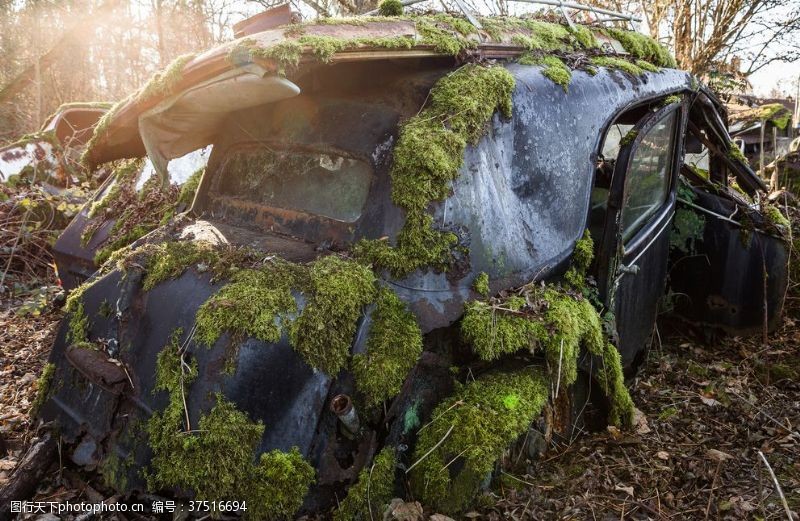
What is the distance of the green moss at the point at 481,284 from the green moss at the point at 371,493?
730mm

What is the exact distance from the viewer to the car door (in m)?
2.73

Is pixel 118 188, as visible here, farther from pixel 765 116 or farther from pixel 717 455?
pixel 765 116

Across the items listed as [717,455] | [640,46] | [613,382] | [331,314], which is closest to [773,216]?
[640,46]

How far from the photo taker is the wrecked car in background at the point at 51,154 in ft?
21.9

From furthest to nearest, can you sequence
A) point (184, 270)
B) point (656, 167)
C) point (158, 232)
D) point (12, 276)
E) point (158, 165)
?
point (12, 276)
point (656, 167)
point (158, 232)
point (158, 165)
point (184, 270)

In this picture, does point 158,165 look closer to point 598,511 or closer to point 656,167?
point 598,511

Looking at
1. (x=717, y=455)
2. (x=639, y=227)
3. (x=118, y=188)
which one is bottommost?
(x=717, y=455)

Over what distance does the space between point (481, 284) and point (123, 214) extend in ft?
9.58

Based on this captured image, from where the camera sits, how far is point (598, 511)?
7.93ft

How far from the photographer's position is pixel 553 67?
9.31 ft

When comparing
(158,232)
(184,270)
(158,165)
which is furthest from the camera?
(158,232)

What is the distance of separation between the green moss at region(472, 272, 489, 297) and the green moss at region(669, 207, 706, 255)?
242cm

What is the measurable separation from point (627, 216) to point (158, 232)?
2.51m

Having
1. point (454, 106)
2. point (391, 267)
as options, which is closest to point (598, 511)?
point (391, 267)
